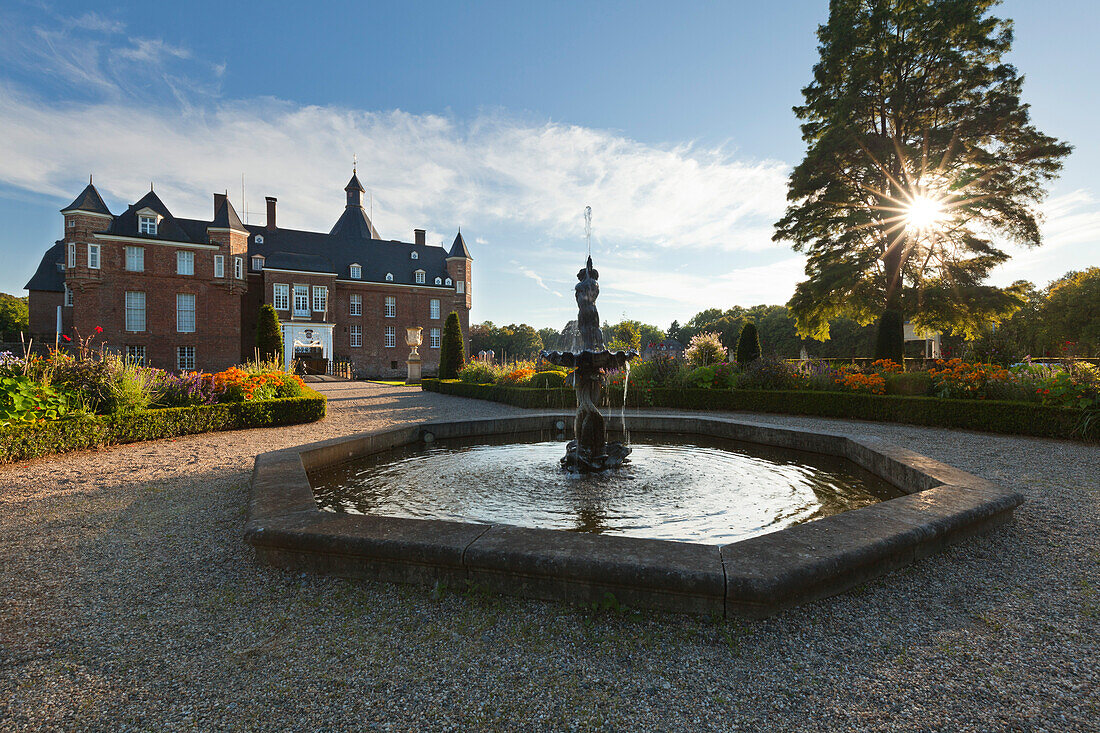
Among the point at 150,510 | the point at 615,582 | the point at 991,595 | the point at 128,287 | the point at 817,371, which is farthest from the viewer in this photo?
the point at 128,287

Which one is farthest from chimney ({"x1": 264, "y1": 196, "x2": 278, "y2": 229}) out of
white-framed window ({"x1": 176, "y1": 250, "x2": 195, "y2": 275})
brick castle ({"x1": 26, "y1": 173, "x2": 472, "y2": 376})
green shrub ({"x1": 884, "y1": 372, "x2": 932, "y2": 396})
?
green shrub ({"x1": 884, "y1": 372, "x2": 932, "y2": 396})

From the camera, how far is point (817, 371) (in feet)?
39.6

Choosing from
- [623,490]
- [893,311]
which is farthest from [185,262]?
[893,311]

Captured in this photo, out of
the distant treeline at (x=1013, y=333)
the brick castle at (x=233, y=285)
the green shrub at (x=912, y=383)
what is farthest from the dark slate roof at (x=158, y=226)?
the green shrub at (x=912, y=383)

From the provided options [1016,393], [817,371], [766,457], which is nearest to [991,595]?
[766,457]

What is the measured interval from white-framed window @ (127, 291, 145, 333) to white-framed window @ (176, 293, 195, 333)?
166cm

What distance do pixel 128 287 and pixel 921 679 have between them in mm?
37071

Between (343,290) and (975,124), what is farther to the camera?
(343,290)

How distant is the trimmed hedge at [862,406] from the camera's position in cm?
759

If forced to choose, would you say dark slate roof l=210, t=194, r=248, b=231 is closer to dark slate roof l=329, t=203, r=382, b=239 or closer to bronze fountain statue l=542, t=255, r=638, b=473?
dark slate roof l=329, t=203, r=382, b=239

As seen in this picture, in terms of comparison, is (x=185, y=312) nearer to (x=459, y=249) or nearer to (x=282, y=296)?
(x=282, y=296)

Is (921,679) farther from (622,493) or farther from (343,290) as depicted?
(343,290)

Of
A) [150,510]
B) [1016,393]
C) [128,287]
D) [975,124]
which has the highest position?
[975,124]

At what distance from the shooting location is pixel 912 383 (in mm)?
9961
